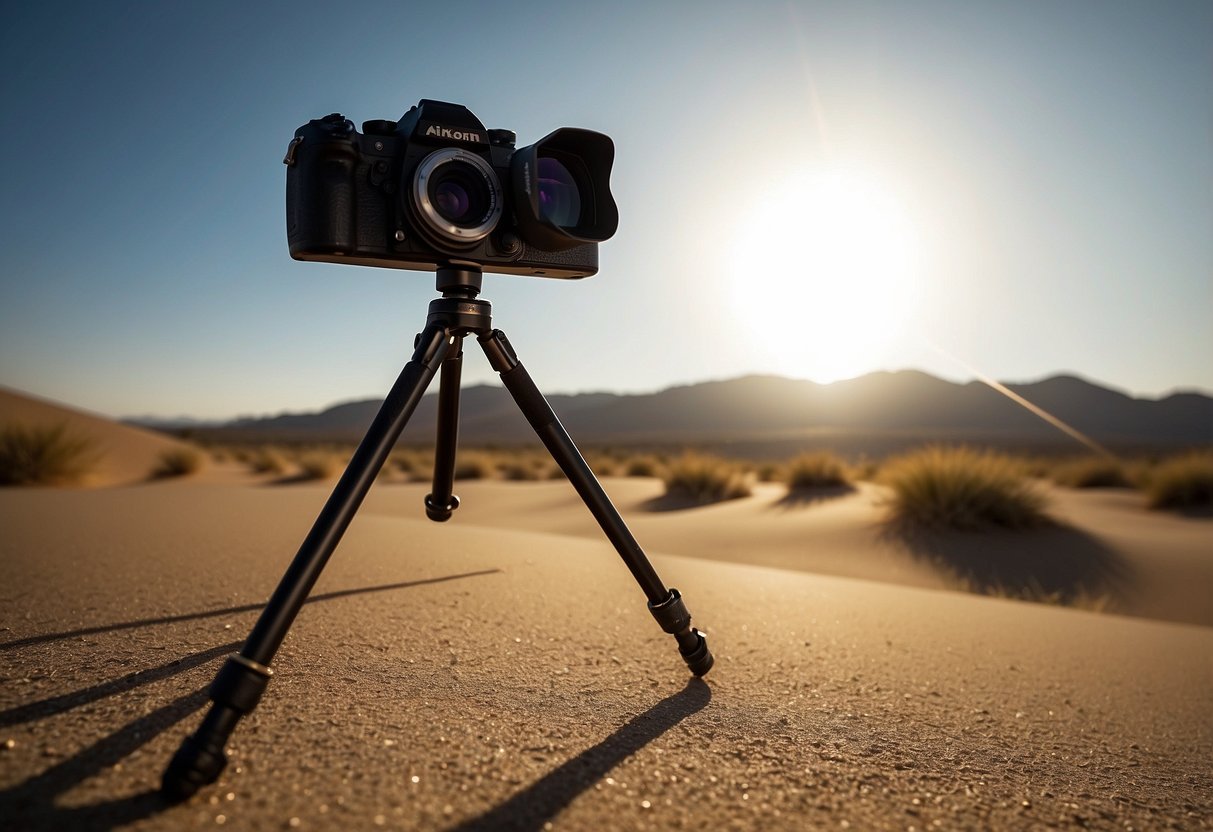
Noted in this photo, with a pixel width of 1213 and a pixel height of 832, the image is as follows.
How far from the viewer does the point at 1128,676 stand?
281cm

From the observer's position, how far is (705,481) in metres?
11.8

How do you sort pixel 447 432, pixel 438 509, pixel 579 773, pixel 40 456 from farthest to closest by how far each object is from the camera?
1. pixel 40 456
2. pixel 438 509
3. pixel 447 432
4. pixel 579 773

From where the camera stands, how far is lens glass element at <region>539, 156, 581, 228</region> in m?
2.06

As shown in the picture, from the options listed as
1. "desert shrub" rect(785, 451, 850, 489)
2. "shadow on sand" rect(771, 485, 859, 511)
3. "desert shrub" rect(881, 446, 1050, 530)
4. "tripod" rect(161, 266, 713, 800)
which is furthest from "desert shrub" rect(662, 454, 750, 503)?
"tripod" rect(161, 266, 713, 800)

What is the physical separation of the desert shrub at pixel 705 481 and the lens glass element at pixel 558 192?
31.3 feet

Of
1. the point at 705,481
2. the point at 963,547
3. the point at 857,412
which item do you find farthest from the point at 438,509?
the point at 857,412

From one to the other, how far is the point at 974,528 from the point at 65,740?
26.1 ft

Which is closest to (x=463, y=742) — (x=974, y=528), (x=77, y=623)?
(x=77, y=623)

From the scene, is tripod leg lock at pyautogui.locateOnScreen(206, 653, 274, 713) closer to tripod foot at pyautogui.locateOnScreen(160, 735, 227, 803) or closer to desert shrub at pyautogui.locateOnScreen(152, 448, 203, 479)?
tripod foot at pyautogui.locateOnScreen(160, 735, 227, 803)

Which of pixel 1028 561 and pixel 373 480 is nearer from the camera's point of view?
pixel 373 480

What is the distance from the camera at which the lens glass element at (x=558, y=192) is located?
2.06 metres

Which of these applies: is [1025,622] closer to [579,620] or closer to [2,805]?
[579,620]

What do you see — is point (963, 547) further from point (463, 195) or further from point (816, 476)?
point (463, 195)

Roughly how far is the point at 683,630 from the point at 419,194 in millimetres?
1380
